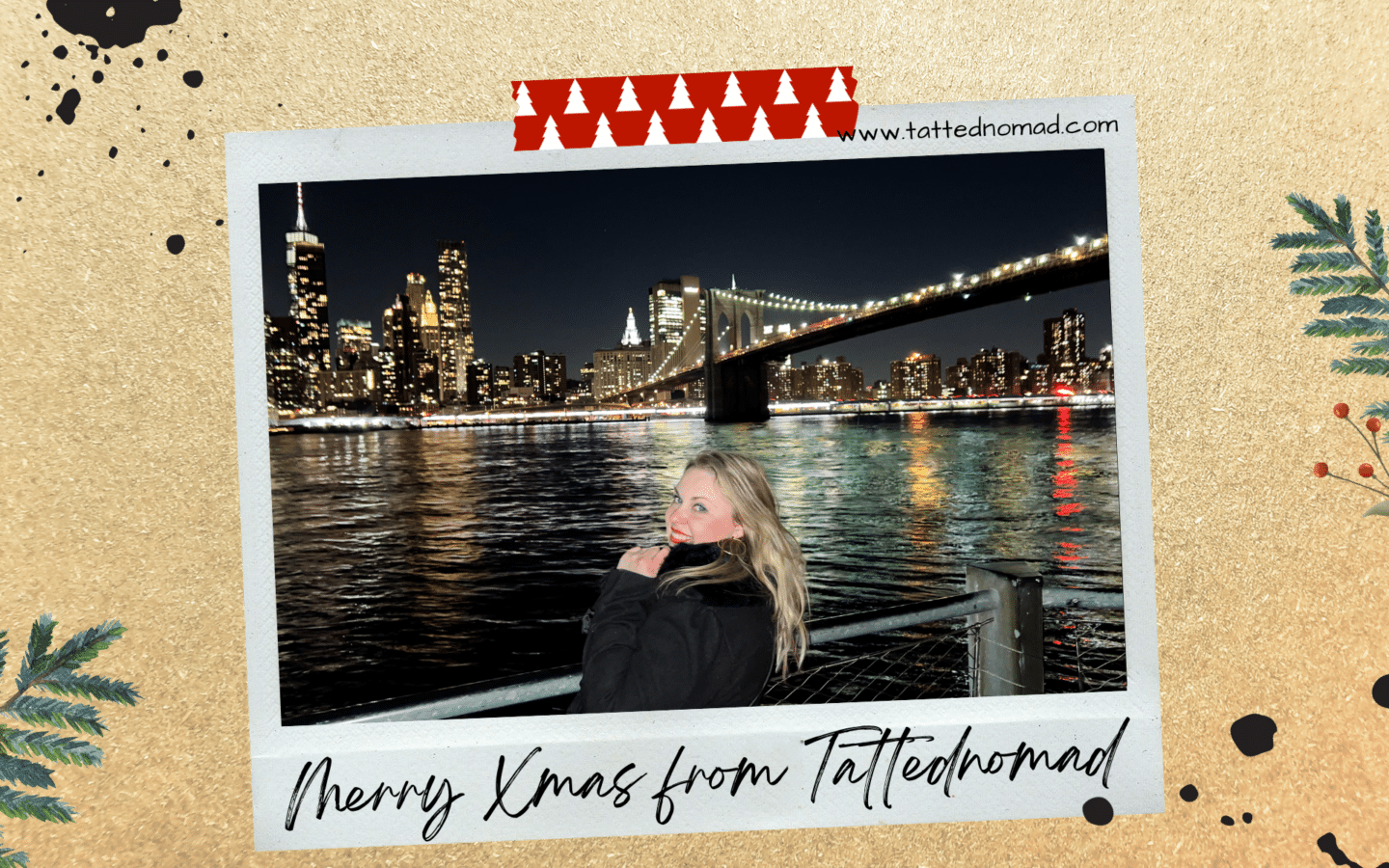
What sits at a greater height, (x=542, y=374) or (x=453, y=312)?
(x=453, y=312)

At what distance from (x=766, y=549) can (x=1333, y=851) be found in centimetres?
164

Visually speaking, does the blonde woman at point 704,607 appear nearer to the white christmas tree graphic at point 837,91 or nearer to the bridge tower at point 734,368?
the bridge tower at point 734,368

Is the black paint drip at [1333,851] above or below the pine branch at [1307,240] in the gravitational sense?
below

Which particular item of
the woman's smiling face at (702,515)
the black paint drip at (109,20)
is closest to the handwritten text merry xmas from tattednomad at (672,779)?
the woman's smiling face at (702,515)

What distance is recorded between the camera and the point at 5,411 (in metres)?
1.70

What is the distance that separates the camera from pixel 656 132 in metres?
1.73

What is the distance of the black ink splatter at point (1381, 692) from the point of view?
1797 mm

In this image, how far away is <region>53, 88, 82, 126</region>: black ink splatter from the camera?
1713 millimetres

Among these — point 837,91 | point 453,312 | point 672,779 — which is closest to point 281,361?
point 453,312

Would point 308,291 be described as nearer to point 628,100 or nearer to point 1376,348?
point 628,100

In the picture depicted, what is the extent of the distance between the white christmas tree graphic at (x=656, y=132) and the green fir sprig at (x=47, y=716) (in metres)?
1.56

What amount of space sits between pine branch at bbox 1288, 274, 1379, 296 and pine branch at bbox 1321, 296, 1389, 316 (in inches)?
0.7

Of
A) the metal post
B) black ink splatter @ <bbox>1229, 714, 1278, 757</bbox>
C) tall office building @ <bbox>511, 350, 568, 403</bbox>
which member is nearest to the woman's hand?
tall office building @ <bbox>511, 350, 568, 403</bbox>

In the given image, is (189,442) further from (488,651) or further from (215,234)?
(488,651)
